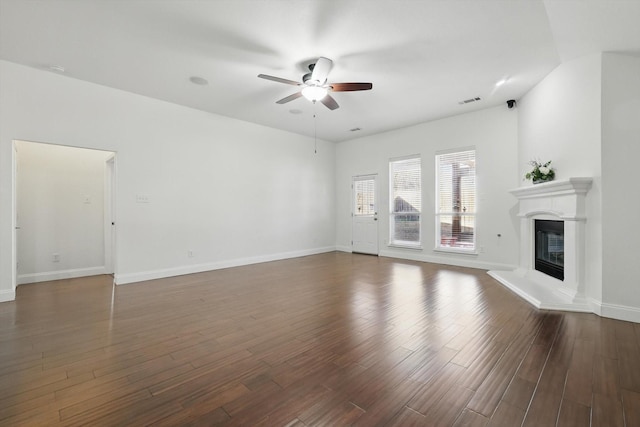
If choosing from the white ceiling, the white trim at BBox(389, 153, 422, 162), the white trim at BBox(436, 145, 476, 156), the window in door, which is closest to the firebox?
the white trim at BBox(436, 145, 476, 156)

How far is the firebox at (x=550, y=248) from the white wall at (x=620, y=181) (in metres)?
0.73

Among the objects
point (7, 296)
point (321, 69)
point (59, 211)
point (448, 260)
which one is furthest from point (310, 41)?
point (59, 211)

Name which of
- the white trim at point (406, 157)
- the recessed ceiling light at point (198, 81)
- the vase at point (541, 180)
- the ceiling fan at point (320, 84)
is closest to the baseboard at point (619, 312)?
the vase at point (541, 180)

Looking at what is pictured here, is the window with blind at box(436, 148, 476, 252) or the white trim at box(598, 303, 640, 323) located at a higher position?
the window with blind at box(436, 148, 476, 252)

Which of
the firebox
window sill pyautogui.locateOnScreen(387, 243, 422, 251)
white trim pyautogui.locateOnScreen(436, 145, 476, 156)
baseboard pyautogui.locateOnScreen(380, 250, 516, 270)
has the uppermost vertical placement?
white trim pyautogui.locateOnScreen(436, 145, 476, 156)

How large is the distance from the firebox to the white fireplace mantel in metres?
0.11

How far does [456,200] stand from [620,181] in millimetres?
2954

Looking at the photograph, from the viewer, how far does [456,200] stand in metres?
6.08

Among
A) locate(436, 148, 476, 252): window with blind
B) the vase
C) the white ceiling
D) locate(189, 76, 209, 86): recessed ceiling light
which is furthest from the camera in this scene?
locate(436, 148, 476, 252): window with blind

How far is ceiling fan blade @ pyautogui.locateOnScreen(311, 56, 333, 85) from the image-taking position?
3.42 m

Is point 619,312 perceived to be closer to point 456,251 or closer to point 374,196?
point 456,251

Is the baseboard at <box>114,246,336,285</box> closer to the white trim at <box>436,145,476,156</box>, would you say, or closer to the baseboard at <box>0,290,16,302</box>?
the baseboard at <box>0,290,16,302</box>

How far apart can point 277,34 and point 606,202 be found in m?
4.24

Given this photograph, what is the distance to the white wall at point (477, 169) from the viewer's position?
5.36 m
